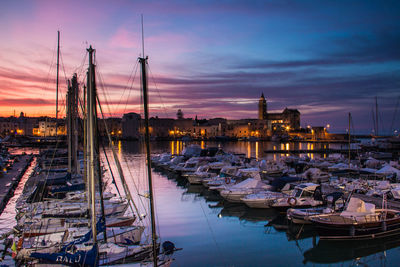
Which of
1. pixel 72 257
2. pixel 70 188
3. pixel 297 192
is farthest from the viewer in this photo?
pixel 70 188

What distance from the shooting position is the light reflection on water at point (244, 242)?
13.0 m

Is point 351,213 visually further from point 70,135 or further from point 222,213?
point 70,135

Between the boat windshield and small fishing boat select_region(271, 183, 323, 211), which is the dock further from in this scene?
the boat windshield

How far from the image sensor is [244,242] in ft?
48.9

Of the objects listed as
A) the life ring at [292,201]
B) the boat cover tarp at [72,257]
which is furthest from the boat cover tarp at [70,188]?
the life ring at [292,201]

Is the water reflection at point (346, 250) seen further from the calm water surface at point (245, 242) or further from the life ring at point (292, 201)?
the life ring at point (292, 201)

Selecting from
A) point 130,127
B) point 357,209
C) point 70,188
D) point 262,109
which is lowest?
point 357,209

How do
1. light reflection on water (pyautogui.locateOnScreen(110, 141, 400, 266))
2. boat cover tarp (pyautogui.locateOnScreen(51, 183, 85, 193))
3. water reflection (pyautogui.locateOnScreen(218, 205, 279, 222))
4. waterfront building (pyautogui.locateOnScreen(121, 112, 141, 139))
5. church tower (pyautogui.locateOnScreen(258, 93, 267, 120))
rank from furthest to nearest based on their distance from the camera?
church tower (pyautogui.locateOnScreen(258, 93, 267, 120))
waterfront building (pyautogui.locateOnScreen(121, 112, 141, 139))
boat cover tarp (pyautogui.locateOnScreen(51, 183, 85, 193))
water reflection (pyautogui.locateOnScreen(218, 205, 279, 222))
light reflection on water (pyautogui.locateOnScreen(110, 141, 400, 266))

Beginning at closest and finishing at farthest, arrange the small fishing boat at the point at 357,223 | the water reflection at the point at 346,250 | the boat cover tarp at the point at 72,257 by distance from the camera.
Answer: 1. the boat cover tarp at the point at 72,257
2. the water reflection at the point at 346,250
3. the small fishing boat at the point at 357,223

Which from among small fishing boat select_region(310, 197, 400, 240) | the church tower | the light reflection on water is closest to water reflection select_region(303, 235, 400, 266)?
the light reflection on water

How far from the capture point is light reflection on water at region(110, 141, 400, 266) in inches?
513

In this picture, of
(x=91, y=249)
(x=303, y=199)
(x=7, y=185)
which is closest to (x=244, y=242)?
(x=303, y=199)

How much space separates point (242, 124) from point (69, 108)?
149 m

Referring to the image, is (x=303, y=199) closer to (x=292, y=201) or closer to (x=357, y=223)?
(x=292, y=201)
